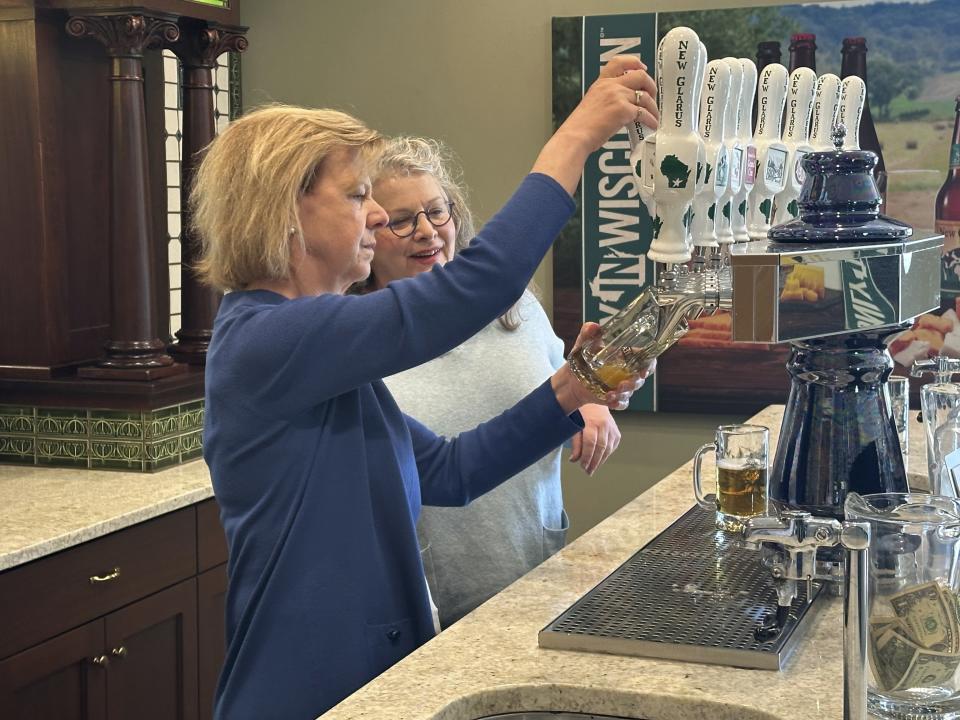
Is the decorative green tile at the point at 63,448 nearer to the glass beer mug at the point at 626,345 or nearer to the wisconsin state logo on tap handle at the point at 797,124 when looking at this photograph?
the glass beer mug at the point at 626,345

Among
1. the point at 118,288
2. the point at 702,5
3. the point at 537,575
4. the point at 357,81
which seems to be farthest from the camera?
the point at 357,81

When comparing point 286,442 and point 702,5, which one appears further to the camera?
point 702,5

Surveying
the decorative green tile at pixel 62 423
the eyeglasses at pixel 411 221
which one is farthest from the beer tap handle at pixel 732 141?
the decorative green tile at pixel 62 423

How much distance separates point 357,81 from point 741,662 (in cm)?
339

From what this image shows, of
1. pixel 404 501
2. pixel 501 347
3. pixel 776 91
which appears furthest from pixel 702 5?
pixel 404 501

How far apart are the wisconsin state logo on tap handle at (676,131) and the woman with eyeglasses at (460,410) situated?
82cm

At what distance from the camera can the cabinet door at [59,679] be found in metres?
2.38

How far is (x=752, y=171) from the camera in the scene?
58.4 inches

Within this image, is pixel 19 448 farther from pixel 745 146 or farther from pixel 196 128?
pixel 745 146

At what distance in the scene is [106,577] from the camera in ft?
8.43

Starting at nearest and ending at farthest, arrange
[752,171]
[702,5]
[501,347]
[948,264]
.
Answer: [752,171] < [501,347] < [948,264] < [702,5]

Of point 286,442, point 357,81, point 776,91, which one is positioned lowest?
point 286,442

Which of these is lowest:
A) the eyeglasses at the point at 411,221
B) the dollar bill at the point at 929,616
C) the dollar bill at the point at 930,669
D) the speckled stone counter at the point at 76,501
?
the speckled stone counter at the point at 76,501

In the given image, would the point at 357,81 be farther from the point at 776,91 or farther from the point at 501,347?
the point at 776,91
